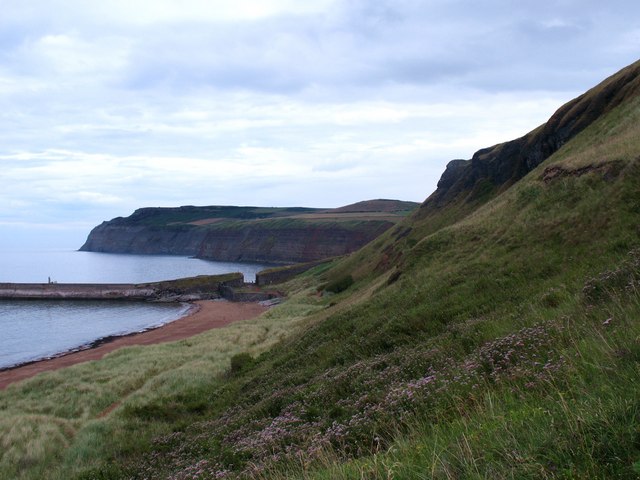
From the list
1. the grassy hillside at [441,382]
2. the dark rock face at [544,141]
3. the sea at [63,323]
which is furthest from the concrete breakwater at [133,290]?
the grassy hillside at [441,382]

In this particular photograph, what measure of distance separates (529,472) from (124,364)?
2698 centimetres

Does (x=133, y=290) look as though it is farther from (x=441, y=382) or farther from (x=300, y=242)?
(x=300, y=242)

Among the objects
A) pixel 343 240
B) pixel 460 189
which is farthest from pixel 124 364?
pixel 343 240

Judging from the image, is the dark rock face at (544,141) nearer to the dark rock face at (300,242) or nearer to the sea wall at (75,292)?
the sea wall at (75,292)

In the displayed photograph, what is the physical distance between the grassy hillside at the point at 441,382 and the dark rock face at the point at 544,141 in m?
5.03

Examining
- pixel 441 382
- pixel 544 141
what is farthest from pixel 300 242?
pixel 441 382

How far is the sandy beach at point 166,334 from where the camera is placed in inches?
1307

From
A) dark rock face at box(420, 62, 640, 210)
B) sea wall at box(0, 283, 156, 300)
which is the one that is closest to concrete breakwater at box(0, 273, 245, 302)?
sea wall at box(0, 283, 156, 300)

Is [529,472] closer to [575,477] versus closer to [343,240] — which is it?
[575,477]

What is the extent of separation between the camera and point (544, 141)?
3594cm

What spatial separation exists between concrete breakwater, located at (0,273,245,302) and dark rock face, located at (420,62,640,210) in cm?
4556

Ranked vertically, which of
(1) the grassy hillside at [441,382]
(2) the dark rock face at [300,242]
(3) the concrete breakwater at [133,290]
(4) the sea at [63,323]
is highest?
(2) the dark rock face at [300,242]

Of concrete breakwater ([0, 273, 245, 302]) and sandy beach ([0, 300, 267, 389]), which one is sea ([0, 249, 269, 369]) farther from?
concrete breakwater ([0, 273, 245, 302])

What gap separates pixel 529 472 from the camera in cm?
329
